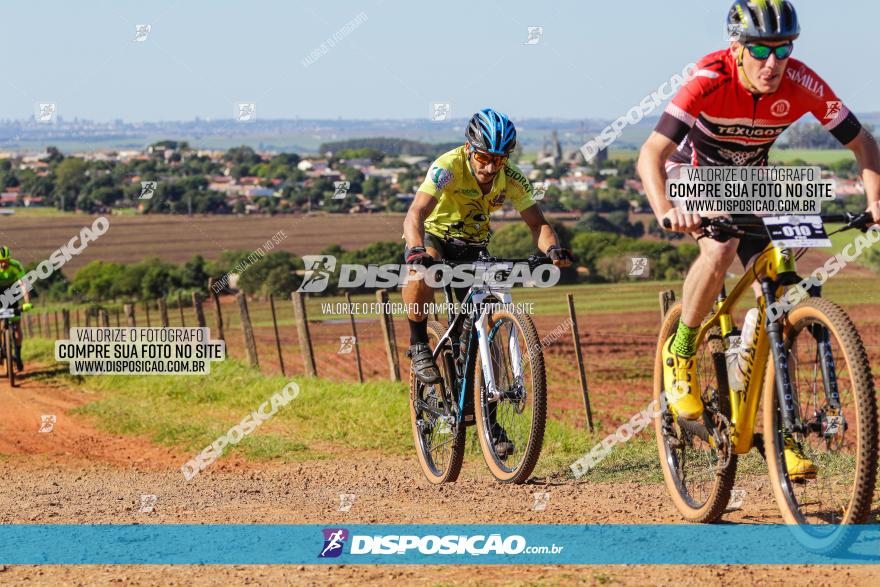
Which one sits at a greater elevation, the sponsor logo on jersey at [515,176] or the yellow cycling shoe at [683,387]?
the sponsor logo on jersey at [515,176]

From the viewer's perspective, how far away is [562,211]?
240ft

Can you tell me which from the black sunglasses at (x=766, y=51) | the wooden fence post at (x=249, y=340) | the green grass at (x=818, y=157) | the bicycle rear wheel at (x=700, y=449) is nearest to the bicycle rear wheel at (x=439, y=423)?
the bicycle rear wheel at (x=700, y=449)

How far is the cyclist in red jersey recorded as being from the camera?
5359 mm

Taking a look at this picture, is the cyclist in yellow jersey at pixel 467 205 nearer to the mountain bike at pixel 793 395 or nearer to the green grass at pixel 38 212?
the mountain bike at pixel 793 395

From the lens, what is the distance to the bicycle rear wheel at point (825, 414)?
4812 mm

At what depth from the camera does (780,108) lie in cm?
565

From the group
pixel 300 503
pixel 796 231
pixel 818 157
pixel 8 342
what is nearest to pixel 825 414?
pixel 796 231

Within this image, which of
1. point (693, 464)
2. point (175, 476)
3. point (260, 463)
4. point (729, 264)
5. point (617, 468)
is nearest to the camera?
point (729, 264)

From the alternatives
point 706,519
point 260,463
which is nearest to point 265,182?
point 260,463

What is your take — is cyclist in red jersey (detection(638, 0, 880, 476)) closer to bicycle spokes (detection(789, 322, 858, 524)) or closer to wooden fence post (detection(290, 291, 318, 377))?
bicycle spokes (detection(789, 322, 858, 524))

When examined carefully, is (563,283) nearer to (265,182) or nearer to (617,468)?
→ (265,182)

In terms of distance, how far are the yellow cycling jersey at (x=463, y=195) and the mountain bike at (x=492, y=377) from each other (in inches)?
13.7

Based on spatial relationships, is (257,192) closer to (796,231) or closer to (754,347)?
(754,347)

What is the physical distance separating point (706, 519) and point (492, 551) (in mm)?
1250
